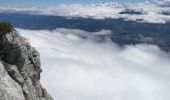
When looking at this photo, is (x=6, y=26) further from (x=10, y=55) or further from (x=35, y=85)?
(x=35, y=85)

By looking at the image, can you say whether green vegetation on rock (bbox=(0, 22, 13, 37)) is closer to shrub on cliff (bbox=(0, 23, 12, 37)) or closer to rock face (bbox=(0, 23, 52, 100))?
shrub on cliff (bbox=(0, 23, 12, 37))

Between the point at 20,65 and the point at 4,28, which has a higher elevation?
the point at 4,28

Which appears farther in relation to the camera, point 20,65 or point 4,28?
point 20,65

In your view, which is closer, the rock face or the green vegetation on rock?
the rock face

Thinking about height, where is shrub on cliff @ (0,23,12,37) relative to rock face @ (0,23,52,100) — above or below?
above

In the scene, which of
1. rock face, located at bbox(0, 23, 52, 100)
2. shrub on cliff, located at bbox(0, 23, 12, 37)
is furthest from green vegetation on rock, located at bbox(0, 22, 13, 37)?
rock face, located at bbox(0, 23, 52, 100)

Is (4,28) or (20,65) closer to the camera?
(4,28)

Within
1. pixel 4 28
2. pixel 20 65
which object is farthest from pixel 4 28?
pixel 20 65

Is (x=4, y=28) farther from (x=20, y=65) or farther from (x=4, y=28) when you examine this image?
(x=20, y=65)
